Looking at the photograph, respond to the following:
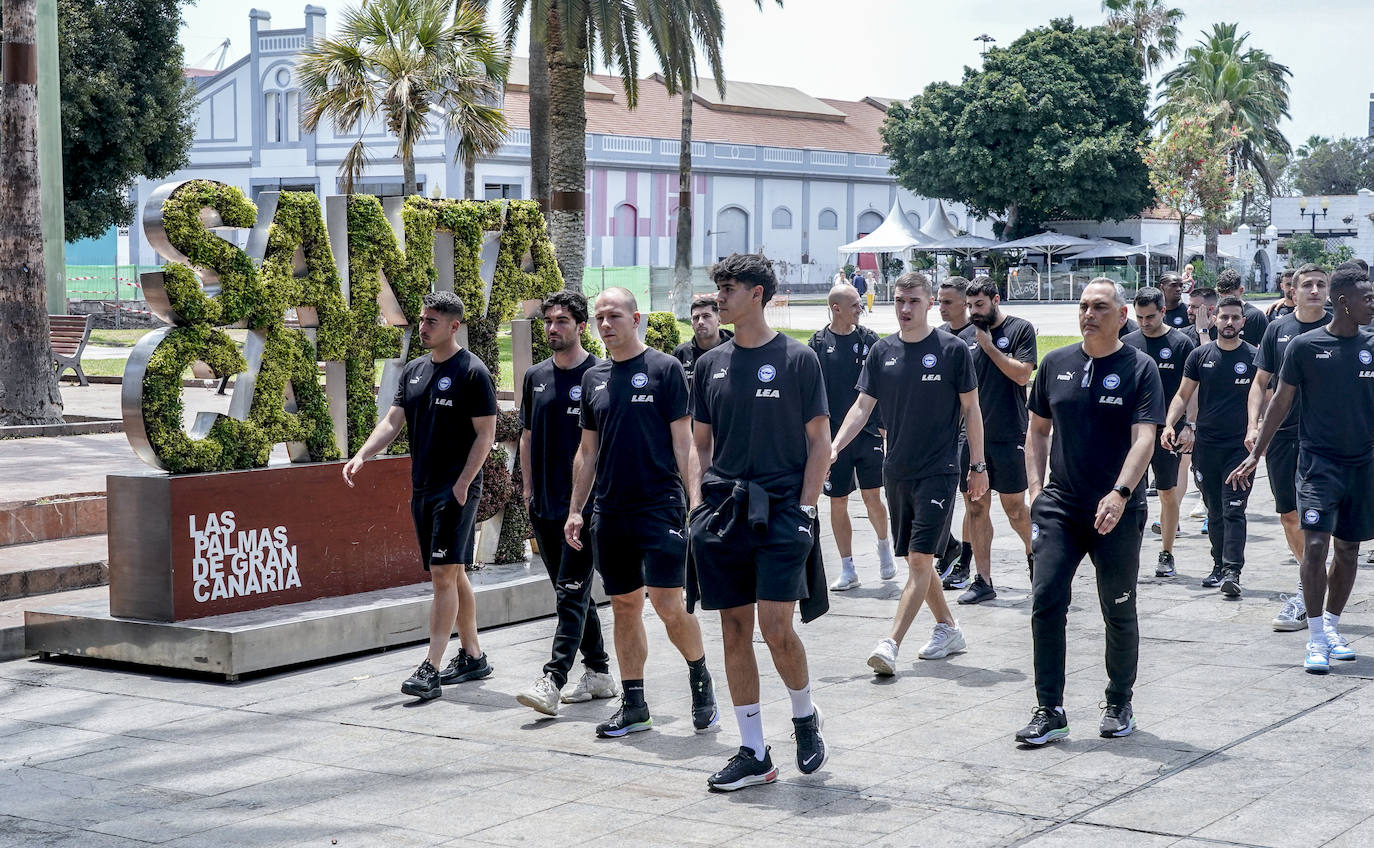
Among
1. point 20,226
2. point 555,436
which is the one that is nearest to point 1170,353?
point 555,436

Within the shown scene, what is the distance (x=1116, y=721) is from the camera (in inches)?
247

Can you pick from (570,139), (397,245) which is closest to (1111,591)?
(397,245)

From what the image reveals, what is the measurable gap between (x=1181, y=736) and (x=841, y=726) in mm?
1431

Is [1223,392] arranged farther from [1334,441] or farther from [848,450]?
[848,450]

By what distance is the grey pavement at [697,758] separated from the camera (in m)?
5.21

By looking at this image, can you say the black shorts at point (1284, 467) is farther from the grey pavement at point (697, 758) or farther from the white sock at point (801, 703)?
the white sock at point (801, 703)

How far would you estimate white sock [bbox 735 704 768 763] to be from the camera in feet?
18.7

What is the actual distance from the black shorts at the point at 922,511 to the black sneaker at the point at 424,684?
8.09 feet

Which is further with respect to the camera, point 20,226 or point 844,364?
point 20,226

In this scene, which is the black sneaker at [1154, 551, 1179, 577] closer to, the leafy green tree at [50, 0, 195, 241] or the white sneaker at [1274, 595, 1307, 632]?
the white sneaker at [1274, 595, 1307, 632]

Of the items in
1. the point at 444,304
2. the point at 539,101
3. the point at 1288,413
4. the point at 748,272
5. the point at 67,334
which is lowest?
the point at 1288,413

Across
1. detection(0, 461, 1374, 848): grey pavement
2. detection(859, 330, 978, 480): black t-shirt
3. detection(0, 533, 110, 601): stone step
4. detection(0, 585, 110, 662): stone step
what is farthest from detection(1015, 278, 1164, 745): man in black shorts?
detection(0, 533, 110, 601): stone step

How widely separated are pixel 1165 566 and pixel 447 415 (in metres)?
5.49

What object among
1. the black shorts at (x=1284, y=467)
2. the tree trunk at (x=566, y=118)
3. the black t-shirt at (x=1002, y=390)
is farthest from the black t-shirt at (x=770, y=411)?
the tree trunk at (x=566, y=118)
